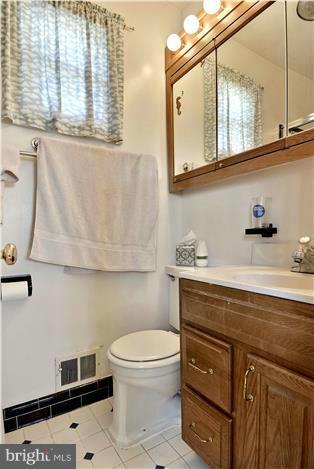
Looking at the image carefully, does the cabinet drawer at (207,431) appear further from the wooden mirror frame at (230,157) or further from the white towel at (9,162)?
the white towel at (9,162)

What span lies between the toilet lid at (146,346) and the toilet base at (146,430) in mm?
341

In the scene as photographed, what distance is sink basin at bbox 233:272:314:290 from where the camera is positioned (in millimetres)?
1023

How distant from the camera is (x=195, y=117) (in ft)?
5.62

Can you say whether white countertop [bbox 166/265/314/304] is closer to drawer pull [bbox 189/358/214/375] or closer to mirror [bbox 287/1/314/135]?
drawer pull [bbox 189/358/214/375]

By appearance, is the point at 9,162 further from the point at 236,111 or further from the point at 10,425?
the point at 10,425

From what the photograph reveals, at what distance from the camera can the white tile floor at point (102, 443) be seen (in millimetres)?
1192

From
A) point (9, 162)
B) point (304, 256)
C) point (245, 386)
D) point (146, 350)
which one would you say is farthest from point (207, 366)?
point (9, 162)

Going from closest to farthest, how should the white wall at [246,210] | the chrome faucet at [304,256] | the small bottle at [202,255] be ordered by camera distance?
the chrome faucet at [304,256] → the white wall at [246,210] → the small bottle at [202,255]

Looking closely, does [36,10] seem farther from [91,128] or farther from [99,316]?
[99,316]

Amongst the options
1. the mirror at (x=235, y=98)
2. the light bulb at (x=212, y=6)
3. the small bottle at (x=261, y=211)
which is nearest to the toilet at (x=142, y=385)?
the small bottle at (x=261, y=211)

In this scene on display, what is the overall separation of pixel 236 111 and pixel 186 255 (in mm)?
903

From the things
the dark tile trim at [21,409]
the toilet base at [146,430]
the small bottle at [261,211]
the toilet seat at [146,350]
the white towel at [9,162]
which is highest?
the white towel at [9,162]

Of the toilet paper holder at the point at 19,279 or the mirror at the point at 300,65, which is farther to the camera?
the toilet paper holder at the point at 19,279

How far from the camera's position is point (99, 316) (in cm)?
166
